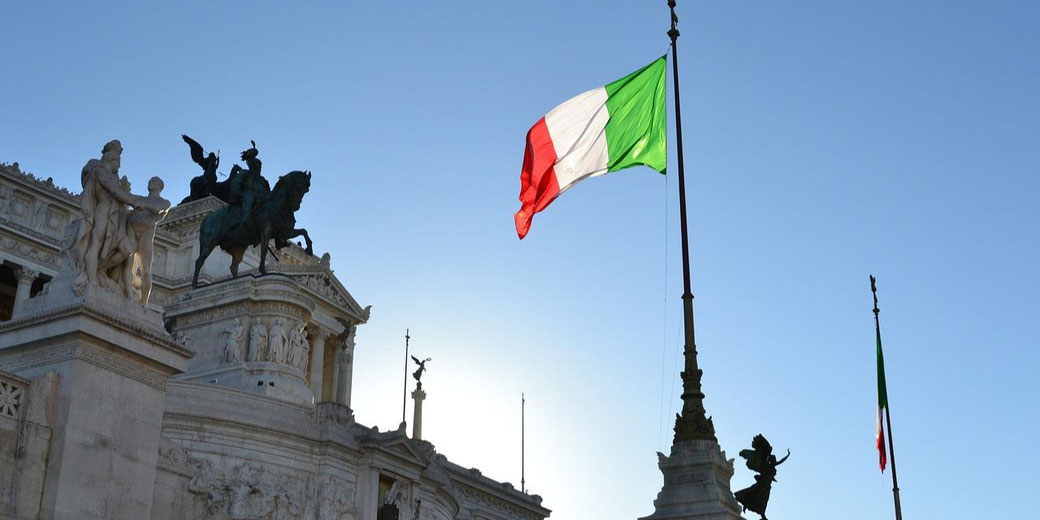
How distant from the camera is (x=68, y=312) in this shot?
14320 millimetres

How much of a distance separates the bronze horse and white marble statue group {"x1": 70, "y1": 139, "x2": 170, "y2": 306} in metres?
29.2

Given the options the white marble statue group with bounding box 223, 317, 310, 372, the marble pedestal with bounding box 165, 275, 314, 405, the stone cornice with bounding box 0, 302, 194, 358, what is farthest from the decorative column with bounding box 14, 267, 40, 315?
the stone cornice with bounding box 0, 302, 194, 358

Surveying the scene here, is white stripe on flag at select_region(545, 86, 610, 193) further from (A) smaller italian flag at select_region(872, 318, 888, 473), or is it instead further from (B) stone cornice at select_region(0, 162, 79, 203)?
(B) stone cornice at select_region(0, 162, 79, 203)

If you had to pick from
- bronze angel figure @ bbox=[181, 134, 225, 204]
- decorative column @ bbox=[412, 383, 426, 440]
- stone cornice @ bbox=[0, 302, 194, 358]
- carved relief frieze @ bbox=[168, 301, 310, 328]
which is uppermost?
bronze angel figure @ bbox=[181, 134, 225, 204]

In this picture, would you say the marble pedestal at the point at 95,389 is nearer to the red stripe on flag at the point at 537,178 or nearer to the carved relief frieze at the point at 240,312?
the red stripe on flag at the point at 537,178

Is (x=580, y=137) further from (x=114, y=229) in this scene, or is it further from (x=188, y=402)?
(x=188, y=402)

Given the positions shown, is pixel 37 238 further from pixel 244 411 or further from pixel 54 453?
pixel 54 453

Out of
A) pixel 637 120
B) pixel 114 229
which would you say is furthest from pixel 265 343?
pixel 114 229

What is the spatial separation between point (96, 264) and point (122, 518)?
Result: 118 inches

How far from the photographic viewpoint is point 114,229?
15.4 m

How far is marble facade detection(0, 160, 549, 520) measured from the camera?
13.9m

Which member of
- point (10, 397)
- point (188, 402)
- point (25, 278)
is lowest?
point (10, 397)

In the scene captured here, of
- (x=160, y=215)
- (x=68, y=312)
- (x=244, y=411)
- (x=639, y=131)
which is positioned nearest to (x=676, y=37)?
(x=639, y=131)

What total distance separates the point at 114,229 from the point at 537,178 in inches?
408
